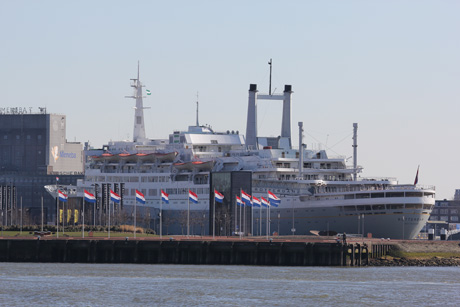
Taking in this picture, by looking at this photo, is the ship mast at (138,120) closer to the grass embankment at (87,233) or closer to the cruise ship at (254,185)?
the cruise ship at (254,185)

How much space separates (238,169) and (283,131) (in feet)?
47.5

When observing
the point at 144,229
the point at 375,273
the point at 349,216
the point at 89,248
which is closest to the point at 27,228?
the point at 144,229

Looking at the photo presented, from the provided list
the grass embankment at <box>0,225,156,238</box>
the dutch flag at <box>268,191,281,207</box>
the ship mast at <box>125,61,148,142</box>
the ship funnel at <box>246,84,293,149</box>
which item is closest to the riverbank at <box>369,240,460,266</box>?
the dutch flag at <box>268,191,281,207</box>

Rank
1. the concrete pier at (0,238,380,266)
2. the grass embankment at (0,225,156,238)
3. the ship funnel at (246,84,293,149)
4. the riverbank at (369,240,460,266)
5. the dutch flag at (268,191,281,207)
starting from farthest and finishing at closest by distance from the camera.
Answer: the ship funnel at (246,84,293,149) < the dutch flag at (268,191,281,207) < the grass embankment at (0,225,156,238) < the riverbank at (369,240,460,266) < the concrete pier at (0,238,380,266)

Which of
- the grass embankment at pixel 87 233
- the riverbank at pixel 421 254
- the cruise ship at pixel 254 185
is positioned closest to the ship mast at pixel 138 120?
the cruise ship at pixel 254 185

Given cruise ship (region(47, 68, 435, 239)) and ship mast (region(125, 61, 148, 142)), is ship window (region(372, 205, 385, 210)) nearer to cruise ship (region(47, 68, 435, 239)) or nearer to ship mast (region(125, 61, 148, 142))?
cruise ship (region(47, 68, 435, 239))

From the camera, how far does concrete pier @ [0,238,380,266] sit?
10481 centimetres

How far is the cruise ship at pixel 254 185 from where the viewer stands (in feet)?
461

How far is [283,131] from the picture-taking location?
544 ft

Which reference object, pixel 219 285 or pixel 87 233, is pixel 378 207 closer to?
pixel 87 233

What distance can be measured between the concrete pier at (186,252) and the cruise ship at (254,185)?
22.4 m

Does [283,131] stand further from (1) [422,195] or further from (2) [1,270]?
(2) [1,270]

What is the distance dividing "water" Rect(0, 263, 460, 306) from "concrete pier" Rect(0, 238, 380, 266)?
3.03m

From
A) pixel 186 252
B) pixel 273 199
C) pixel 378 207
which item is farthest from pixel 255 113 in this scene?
pixel 186 252
